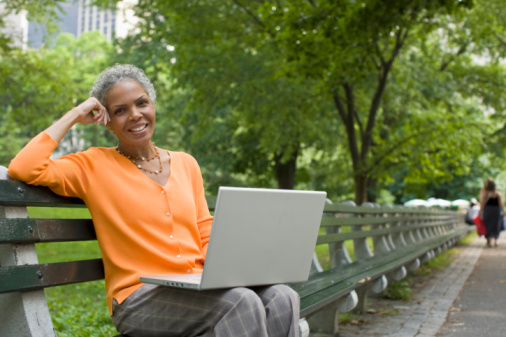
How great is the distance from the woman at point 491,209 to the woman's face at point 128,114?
15.1m

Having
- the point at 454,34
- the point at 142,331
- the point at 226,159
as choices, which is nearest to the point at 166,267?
the point at 142,331

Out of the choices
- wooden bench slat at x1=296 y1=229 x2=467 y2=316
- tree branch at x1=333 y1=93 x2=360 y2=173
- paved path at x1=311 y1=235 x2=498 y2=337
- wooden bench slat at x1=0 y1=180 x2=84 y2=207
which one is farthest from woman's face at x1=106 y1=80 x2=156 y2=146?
tree branch at x1=333 y1=93 x2=360 y2=173

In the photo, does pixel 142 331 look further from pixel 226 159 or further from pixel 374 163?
pixel 226 159

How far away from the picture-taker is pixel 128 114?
3035 millimetres

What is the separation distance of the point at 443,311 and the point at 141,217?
421 cm

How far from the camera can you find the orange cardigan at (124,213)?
273 cm

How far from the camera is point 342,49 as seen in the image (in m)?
11.5

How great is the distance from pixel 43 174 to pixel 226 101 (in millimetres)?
13831

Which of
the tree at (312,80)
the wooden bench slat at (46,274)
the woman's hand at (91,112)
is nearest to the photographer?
the wooden bench slat at (46,274)

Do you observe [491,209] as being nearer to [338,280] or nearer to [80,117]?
[338,280]

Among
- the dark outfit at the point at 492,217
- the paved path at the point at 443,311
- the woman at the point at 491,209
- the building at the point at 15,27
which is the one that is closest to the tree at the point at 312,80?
the woman at the point at 491,209

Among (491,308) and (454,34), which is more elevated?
(454,34)

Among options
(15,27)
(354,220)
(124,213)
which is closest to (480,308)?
(354,220)

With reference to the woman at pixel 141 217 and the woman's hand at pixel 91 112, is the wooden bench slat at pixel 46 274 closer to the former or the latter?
the woman at pixel 141 217
